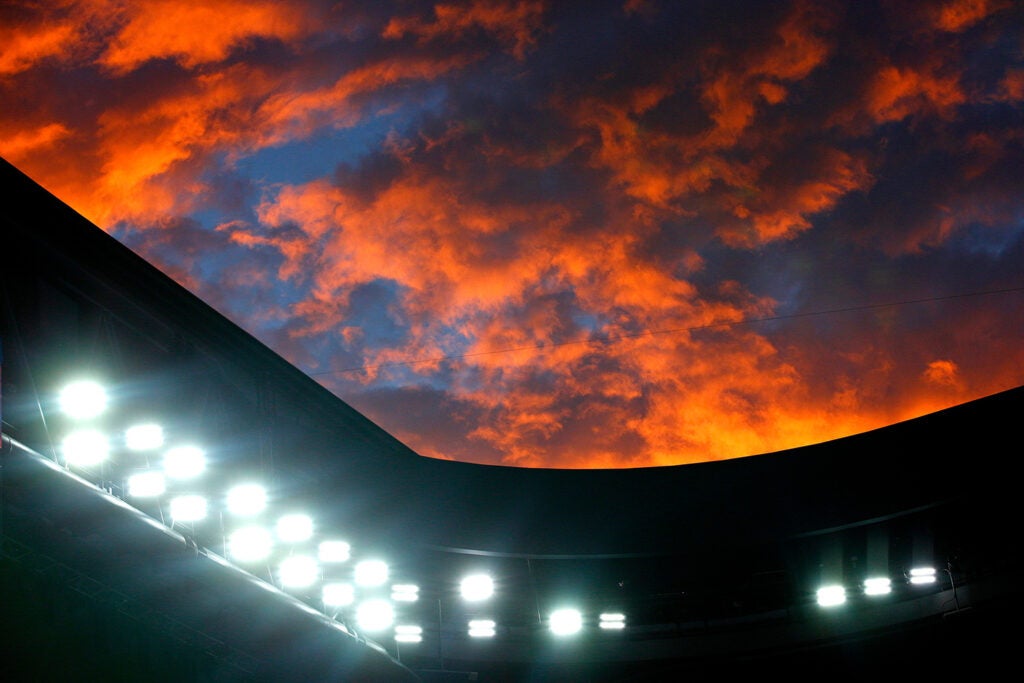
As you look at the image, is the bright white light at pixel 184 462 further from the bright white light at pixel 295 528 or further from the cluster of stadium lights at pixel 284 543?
the bright white light at pixel 295 528

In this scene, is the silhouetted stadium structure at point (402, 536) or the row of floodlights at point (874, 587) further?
the row of floodlights at point (874, 587)

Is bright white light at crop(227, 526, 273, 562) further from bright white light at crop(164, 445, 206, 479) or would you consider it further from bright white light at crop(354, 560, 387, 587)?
bright white light at crop(354, 560, 387, 587)

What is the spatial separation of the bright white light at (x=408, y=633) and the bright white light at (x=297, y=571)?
3.08 metres

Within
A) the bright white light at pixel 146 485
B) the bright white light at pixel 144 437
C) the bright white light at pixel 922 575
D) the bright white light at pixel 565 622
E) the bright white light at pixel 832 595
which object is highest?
the bright white light at pixel 922 575

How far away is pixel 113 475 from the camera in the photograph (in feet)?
25.2

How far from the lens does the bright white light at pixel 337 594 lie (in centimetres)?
1080

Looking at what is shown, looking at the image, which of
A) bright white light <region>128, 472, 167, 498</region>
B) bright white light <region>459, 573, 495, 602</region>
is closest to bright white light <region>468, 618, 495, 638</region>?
bright white light <region>459, 573, 495, 602</region>

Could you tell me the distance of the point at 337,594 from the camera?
1086 centimetres

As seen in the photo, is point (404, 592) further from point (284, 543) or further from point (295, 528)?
point (295, 528)

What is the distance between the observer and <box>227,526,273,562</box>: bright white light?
9.30 m

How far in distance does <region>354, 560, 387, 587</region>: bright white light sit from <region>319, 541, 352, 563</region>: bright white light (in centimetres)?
67

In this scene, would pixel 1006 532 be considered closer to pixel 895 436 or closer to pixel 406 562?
pixel 895 436

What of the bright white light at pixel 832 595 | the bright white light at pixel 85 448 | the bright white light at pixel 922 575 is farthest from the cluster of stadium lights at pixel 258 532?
the bright white light at pixel 922 575

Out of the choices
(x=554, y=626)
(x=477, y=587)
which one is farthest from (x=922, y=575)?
(x=477, y=587)
